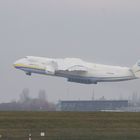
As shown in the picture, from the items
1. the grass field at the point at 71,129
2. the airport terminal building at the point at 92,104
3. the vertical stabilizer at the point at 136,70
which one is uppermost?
the vertical stabilizer at the point at 136,70

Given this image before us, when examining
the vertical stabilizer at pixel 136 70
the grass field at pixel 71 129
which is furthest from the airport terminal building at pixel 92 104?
the grass field at pixel 71 129

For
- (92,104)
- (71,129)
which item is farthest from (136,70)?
(71,129)

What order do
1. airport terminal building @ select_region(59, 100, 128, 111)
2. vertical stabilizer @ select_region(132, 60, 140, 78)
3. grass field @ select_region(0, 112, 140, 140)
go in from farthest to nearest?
1. vertical stabilizer @ select_region(132, 60, 140, 78)
2. airport terminal building @ select_region(59, 100, 128, 111)
3. grass field @ select_region(0, 112, 140, 140)

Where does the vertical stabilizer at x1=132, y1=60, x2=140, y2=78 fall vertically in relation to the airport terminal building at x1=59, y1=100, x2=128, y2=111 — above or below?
above

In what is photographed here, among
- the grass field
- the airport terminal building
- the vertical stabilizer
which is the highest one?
the vertical stabilizer

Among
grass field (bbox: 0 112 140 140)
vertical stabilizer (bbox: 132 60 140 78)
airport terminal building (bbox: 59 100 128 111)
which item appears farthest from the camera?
vertical stabilizer (bbox: 132 60 140 78)

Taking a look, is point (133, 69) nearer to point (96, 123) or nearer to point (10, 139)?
point (96, 123)

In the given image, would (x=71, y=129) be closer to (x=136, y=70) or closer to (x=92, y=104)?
(x=92, y=104)

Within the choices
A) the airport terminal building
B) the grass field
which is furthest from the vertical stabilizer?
the grass field

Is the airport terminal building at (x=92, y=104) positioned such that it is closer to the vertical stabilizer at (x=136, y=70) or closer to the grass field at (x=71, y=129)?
the vertical stabilizer at (x=136, y=70)

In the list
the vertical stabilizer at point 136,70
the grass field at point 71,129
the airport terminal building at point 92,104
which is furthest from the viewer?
the vertical stabilizer at point 136,70

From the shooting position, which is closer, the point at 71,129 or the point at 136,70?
the point at 71,129

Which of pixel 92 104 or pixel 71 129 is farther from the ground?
pixel 92 104

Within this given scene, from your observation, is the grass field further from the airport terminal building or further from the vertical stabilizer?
the vertical stabilizer
